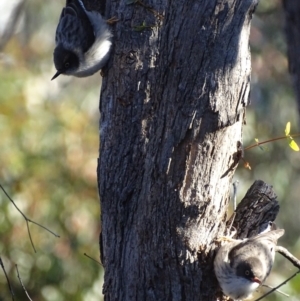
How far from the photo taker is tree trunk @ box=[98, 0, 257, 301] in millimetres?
3980

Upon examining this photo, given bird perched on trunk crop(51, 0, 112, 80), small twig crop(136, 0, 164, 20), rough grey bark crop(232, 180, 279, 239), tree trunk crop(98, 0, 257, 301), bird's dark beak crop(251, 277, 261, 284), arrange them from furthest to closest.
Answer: bird's dark beak crop(251, 277, 261, 284) → rough grey bark crop(232, 180, 279, 239) → bird perched on trunk crop(51, 0, 112, 80) → small twig crop(136, 0, 164, 20) → tree trunk crop(98, 0, 257, 301)

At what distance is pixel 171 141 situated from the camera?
3963 millimetres

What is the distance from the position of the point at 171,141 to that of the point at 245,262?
3.97ft

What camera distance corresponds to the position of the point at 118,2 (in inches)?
170

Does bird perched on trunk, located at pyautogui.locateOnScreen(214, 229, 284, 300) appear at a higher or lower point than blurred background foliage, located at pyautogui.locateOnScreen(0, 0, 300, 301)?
lower

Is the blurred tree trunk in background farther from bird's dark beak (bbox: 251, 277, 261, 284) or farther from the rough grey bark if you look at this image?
bird's dark beak (bbox: 251, 277, 261, 284)

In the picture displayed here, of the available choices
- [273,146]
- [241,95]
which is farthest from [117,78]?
[273,146]

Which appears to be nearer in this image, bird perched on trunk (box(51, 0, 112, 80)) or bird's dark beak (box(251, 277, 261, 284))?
bird perched on trunk (box(51, 0, 112, 80))

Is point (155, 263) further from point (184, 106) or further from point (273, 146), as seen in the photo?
Answer: point (273, 146)

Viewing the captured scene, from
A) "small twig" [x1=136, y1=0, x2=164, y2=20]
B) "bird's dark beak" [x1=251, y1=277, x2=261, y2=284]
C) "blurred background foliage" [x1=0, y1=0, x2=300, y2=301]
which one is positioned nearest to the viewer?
"small twig" [x1=136, y1=0, x2=164, y2=20]

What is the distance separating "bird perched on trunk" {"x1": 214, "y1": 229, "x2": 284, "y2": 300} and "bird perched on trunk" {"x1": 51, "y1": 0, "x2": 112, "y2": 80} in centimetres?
146

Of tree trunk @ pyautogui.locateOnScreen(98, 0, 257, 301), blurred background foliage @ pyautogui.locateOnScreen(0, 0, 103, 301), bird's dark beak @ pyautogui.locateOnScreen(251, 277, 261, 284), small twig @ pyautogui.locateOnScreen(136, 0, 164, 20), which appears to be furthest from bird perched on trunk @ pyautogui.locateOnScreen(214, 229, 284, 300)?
blurred background foliage @ pyautogui.locateOnScreen(0, 0, 103, 301)

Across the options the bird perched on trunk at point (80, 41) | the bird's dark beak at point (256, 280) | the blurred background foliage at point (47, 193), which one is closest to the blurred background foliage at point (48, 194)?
the blurred background foliage at point (47, 193)

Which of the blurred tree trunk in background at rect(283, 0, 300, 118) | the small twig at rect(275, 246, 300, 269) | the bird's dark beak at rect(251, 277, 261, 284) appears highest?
the blurred tree trunk in background at rect(283, 0, 300, 118)
